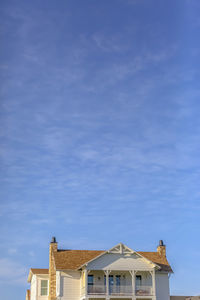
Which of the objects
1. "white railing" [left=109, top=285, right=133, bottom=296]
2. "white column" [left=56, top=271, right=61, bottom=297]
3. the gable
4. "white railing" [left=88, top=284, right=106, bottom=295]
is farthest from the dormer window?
"white railing" [left=109, top=285, right=133, bottom=296]

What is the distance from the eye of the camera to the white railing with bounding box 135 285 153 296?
145ft

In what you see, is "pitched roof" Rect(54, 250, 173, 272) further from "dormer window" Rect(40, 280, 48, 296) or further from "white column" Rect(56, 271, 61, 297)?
"dormer window" Rect(40, 280, 48, 296)

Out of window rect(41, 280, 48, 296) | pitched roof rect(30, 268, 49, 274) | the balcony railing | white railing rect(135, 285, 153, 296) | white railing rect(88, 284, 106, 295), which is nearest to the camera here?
white railing rect(88, 284, 106, 295)

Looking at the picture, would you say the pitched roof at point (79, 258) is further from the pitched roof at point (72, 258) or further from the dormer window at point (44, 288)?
the dormer window at point (44, 288)

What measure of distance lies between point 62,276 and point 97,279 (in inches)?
133

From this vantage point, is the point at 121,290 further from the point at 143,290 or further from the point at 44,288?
the point at 44,288

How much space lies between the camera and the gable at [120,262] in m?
44.1

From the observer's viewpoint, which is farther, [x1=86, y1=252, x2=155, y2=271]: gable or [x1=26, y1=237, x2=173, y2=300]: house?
[x1=86, y1=252, x2=155, y2=271]: gable

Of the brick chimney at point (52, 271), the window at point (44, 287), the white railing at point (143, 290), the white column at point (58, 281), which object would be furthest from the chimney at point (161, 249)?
the window at point (44, 287)

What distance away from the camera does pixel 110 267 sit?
4412 centimetres

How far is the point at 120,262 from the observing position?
→ 147 ft

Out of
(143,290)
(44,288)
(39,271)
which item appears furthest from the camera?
(39,271)

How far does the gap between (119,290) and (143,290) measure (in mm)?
2258

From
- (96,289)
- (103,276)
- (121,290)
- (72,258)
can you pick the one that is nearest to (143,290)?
(121,290)
